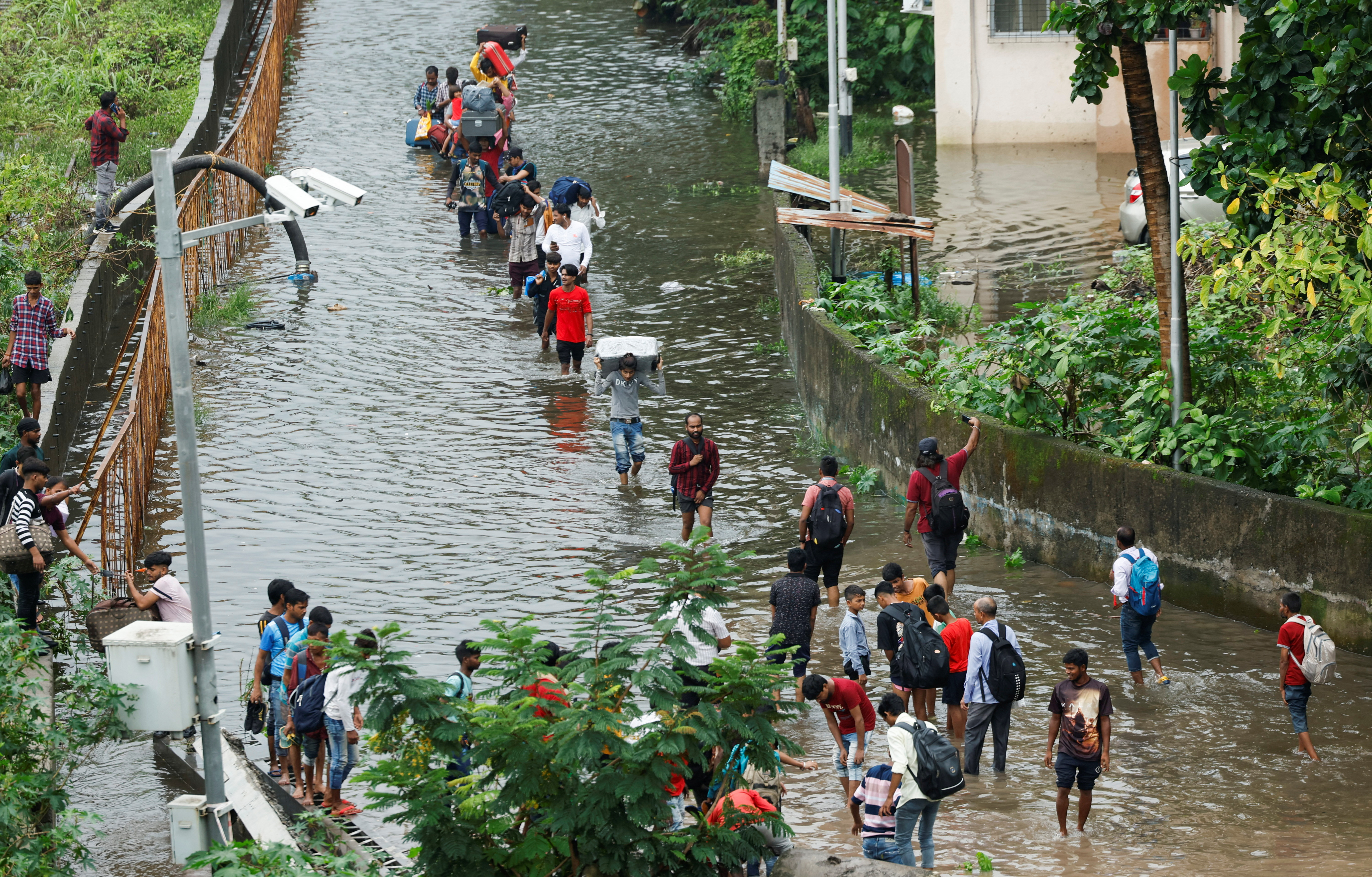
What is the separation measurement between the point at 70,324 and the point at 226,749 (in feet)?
30.4

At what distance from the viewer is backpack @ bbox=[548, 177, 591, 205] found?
20750 millimetres

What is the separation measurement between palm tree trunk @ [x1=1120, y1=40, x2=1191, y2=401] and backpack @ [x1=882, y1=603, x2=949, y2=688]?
3955 millimetres

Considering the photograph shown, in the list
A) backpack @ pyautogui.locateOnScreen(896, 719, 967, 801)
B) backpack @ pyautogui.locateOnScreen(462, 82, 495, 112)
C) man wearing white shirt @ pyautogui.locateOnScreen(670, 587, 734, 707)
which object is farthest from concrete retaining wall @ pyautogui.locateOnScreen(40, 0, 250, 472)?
backpack @ pyautogui.locateOnScreen(896, 719, 967, 801)

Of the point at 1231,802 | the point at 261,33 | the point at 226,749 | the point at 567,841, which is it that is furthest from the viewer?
the point at 261,33

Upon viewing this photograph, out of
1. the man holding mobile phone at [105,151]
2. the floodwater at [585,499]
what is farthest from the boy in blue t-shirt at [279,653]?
the man holding mobile phone at [105,151]

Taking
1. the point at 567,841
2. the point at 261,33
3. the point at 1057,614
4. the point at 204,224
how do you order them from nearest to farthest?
the point at 567,841, the point at 1057,614, the point at 204,224, the point at 261,33

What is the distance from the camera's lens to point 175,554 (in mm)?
13727

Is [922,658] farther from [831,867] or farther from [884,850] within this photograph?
[831,867]

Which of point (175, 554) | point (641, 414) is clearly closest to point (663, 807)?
point (175, 554)

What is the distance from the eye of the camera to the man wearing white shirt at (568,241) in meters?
19.7

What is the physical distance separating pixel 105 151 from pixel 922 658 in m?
15.2

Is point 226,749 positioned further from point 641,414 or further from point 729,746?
point 641,414

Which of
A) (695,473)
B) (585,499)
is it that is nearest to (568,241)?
(585,499)

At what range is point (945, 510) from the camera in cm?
1246
